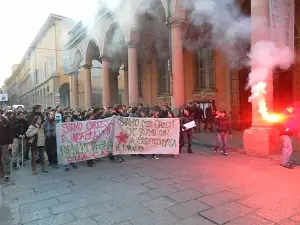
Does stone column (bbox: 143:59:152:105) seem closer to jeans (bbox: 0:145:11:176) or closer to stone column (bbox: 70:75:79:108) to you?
stone column (bbox: 70:75:79:108)

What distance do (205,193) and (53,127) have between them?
4.41 metres

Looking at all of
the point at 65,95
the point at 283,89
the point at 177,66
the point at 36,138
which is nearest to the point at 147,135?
the point at 36,138

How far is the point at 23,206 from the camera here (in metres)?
4.34

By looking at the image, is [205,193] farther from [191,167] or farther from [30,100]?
[30,100]

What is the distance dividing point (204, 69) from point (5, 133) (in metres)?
10.4

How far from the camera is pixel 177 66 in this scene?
10.6m

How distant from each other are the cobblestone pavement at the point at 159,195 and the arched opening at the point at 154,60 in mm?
A: 8658

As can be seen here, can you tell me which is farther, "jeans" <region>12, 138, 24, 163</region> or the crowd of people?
"jeans" <region>12, 138, 24, 163</region>

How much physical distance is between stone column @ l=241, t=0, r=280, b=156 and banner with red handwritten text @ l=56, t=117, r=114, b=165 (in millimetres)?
3896

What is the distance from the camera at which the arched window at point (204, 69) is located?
44.0 ft

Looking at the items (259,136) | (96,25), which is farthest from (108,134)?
(96,25)

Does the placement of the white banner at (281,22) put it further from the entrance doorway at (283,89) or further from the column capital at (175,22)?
the column capital at (175,22)

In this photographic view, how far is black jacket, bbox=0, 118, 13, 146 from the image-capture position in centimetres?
605

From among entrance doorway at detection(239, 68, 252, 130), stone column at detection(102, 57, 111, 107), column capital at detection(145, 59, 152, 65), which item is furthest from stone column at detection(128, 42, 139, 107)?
column capital at detection(145, 59, 152, 65)
